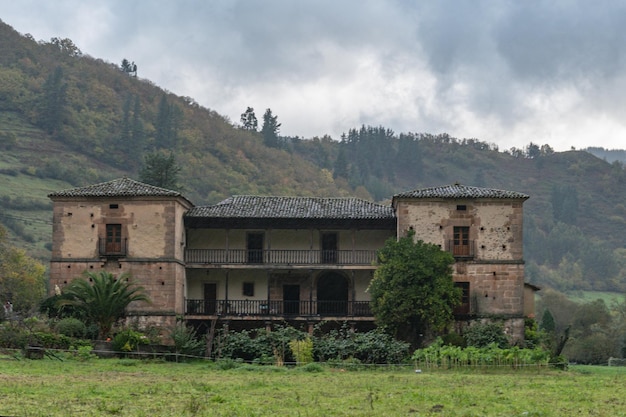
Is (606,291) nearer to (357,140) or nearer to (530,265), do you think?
(530,265)

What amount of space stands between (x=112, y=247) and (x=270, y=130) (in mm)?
100493

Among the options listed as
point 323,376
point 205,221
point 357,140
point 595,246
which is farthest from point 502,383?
point 357,140

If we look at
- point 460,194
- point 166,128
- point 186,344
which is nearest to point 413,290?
point 460,194

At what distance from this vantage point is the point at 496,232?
44125 millimetres

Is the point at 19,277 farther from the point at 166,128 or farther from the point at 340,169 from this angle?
the point at 340,169

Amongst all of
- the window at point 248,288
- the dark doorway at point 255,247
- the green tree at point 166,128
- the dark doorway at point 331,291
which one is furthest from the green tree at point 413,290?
the green tree at point 166,128

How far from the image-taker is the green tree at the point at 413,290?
41000 millimetres

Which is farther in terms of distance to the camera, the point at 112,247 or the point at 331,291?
the point at 331,291

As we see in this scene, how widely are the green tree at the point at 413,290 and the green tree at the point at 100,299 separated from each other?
9914mm

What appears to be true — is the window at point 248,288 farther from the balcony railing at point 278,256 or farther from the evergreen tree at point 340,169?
the evergreen tree at point 340,169

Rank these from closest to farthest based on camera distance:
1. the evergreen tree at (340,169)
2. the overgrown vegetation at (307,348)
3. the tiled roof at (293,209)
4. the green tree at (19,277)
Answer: the overgrown vegetation at (307,348), the tiled roof at (293,209), the green tree at (19,277), the evergreen tree at (340,169)

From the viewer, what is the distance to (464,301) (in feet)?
143

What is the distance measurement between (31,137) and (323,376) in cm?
9465

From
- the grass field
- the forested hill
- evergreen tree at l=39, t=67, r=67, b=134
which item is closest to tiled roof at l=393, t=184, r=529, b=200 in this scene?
the grass field
